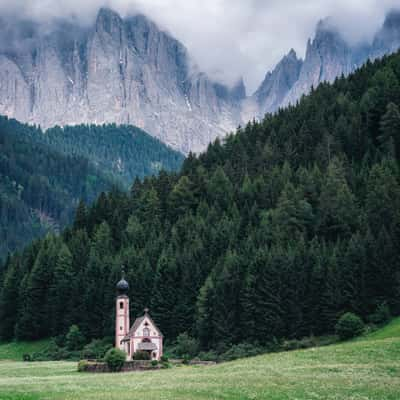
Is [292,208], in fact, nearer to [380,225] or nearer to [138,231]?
[380,225]

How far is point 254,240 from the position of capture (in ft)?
346

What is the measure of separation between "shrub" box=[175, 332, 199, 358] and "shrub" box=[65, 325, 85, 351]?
17737 millimetres

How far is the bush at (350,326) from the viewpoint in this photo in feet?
258

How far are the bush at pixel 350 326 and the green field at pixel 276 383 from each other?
1608 cm

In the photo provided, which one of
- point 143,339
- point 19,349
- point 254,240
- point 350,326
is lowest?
point 350,326

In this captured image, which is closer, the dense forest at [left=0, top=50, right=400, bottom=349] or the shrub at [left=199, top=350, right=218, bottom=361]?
the shrub at [left=199, top=350, right=218, bottom=361]

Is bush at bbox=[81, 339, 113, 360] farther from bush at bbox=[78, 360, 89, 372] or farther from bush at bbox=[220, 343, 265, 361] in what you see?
bush at bbox=[78, 360, 89, 372]

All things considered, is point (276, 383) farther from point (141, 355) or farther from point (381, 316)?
point (141, 355)

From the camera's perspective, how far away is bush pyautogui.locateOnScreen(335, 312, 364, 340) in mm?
78688

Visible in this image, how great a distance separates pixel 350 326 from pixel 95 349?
122ft

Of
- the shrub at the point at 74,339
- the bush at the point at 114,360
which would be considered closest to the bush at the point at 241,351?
the bush at the point at 114,360

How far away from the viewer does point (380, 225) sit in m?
97.1

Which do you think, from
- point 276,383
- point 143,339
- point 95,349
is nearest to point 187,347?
point 143,339

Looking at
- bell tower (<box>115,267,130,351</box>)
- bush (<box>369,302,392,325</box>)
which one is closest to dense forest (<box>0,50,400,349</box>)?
bush (<box>369,302,392,325</box>)
